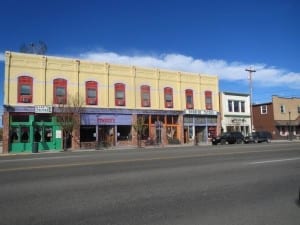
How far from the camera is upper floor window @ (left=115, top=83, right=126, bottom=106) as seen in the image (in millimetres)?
37281

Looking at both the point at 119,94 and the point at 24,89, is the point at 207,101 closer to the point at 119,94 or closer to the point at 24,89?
the point at 119,94

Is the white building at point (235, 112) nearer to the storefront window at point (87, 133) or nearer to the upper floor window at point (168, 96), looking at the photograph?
the upper floor window at point (168, 96)

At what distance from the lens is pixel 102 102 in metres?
36.2

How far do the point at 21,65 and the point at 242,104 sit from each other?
33.8 m

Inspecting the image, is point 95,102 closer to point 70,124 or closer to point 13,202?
point 70,124

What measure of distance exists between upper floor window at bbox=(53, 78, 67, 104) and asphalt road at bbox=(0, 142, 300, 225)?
73.1 feet

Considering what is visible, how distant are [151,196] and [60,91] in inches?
1113

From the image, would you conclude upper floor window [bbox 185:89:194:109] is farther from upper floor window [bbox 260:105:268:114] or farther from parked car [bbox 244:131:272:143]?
upper floor window [bbox 260:105:268:114]

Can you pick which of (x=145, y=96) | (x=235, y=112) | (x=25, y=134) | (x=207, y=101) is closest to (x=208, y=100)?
(x=207, y=101)

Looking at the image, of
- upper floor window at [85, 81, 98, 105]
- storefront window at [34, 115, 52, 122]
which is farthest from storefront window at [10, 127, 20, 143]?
upper floor window at [85, 81, 98, 105]

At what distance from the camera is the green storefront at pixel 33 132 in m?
31.3

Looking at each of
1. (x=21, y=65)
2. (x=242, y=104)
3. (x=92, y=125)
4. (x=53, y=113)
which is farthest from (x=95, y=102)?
(x=242, y=104)

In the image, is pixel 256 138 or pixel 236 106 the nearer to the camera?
pixel 256 138

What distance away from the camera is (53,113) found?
1282 inches
